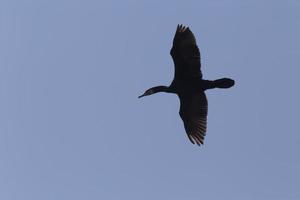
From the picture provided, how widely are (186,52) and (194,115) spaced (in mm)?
2250

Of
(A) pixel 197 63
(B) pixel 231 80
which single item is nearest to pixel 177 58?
(A) pixel 197 63

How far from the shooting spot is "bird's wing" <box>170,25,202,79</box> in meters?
18.5

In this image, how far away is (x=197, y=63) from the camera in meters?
18.6

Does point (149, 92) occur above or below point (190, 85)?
below

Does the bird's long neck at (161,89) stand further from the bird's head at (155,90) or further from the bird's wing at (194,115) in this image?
the bird's wing at (194,115)

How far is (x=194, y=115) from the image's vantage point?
19547 mm

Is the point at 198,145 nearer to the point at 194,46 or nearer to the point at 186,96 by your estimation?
the point at 186,96

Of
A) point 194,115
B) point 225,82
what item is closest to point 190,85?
point 194,115

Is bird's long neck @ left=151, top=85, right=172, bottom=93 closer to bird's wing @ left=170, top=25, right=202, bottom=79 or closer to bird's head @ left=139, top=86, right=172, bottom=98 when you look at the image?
bird's head @ left=139, top=86, right=172, bottom=98

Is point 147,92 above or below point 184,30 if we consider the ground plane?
below

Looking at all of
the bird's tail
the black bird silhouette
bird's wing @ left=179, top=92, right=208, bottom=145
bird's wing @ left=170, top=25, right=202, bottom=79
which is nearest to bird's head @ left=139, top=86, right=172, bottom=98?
the black bird silhouette

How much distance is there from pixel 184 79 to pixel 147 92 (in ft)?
5.14

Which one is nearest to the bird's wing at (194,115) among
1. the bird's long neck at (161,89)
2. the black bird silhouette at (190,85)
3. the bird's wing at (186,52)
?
the black bird silhouette at (190,85)

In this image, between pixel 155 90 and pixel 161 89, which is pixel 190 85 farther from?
pixel 155 90
